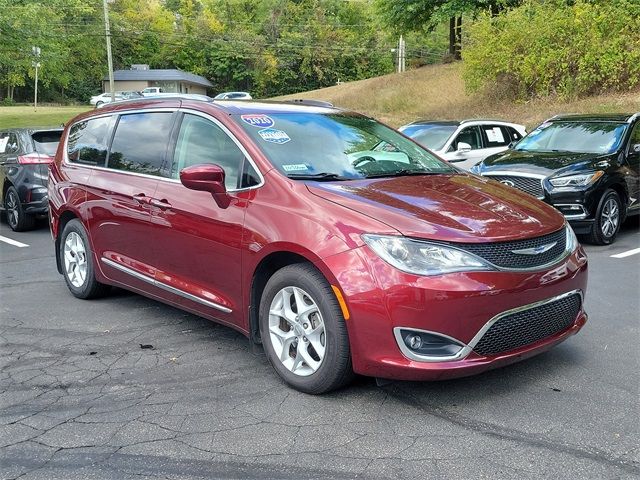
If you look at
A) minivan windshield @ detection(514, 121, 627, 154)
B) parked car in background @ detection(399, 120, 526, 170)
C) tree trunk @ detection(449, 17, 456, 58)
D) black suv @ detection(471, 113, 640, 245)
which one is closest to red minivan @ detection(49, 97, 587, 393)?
black suv @ detection(471, 113, 640, 245)

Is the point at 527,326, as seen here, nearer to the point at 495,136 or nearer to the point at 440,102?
the point at 495,136

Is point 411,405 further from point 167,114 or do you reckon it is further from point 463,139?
point 463,139

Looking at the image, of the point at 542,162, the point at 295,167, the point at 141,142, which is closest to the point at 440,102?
the point at 542,162

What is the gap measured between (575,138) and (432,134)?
3.01 meters

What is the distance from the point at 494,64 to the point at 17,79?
4468 cm

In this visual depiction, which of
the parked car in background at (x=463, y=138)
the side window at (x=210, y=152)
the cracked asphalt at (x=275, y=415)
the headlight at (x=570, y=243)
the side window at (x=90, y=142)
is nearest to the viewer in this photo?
the cracked asphalt at (x=275, y=415)

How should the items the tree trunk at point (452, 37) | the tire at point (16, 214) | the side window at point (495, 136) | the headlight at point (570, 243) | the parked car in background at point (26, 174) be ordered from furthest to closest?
1. the tree trunk at point (452, 37)
2. the side window at point (495, 136)
3. the tire at point (16, 214)
4. the parked car in background at point (26, 174)
5. the headlight at point (570, 243)

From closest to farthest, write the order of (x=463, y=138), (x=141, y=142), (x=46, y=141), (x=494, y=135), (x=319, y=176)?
(x=319, y=176)
(x=141, y=142)
(x=46, y=141)
(x=463, y=138)
(x=494, y=135)

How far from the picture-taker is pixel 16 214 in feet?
32.0

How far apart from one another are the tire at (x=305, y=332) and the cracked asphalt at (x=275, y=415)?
0.14 metres

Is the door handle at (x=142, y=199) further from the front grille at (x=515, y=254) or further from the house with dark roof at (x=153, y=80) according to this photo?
the house with dark roof at (x=153, y=80)

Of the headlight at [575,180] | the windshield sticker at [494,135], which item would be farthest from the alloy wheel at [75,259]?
the windshield sticker at [494,135]

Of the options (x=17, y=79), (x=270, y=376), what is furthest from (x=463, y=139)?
(x=17, y=79)

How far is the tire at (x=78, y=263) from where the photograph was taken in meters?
5.66
